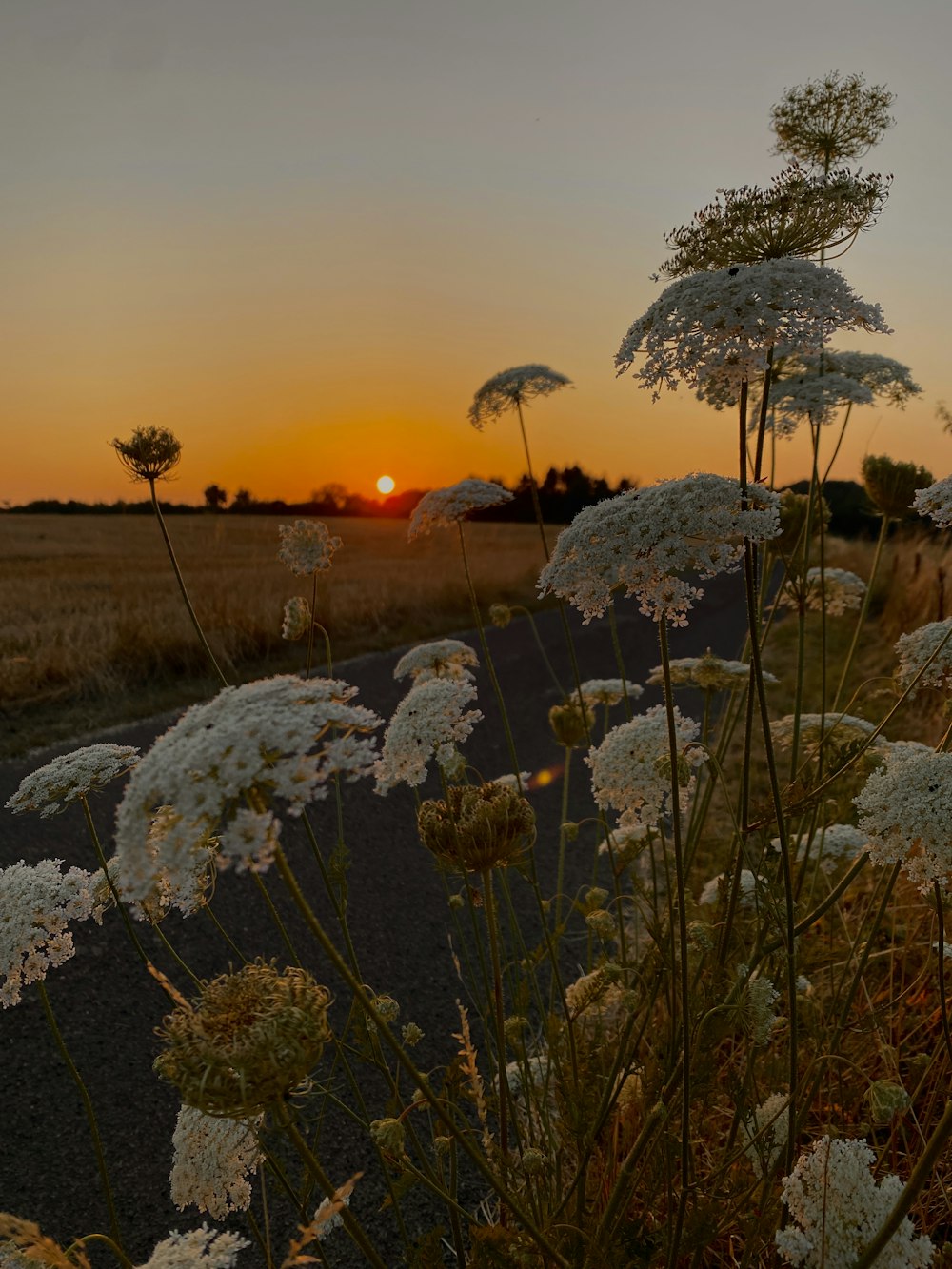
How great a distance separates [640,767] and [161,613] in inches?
458

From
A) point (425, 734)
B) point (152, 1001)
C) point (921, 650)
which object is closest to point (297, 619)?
point (425, 734)

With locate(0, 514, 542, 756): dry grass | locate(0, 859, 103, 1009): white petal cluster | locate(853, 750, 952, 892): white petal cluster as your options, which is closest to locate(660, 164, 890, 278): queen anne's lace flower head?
locate(853, 750, 952, 892): white petal cluster

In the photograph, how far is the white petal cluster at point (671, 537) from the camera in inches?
70.2

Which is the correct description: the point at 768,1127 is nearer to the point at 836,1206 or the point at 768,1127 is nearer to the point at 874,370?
the point at 836,1206

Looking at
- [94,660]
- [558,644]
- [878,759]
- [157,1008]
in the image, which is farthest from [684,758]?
[558,644]

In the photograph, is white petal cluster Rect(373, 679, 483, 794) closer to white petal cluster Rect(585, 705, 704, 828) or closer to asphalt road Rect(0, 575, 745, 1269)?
white petal cluster Rect(585, 705, 704, 828)

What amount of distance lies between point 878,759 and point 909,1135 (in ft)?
5.45

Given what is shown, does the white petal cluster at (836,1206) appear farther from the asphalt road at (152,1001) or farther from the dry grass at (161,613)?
the dry grass at (161,613)

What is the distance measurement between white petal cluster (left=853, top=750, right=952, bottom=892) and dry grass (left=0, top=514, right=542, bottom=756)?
8.60m

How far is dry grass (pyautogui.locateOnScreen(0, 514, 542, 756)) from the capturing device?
32.8 ft

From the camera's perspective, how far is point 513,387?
432cm

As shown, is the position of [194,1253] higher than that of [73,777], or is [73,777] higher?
[73,777]

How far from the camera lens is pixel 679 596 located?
1802mm

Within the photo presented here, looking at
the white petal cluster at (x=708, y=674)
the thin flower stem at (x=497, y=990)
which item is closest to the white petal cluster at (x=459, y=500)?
the white petal cluster at (x=708, y=674)
